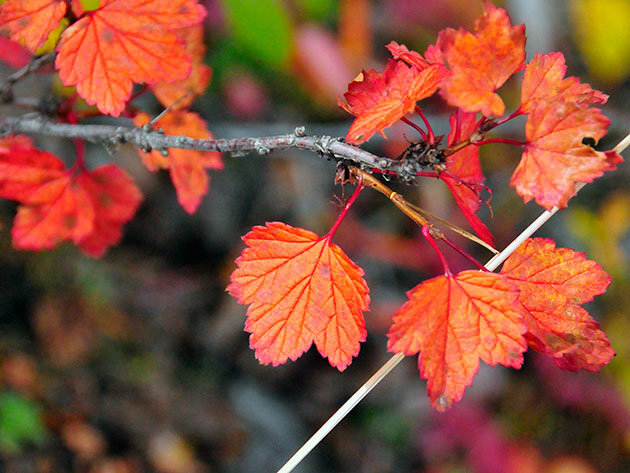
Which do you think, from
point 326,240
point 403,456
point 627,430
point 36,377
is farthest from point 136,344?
point 627,430

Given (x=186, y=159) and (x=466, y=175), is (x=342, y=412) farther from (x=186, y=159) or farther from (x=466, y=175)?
(x=186, y=159)

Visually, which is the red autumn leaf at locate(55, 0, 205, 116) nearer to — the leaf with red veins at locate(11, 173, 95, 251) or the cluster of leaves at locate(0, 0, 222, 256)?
the cluster of leaves at locate(0, 0, 222, 256)

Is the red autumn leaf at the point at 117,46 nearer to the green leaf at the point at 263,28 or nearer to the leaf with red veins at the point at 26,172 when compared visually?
the leaf with red veins at the point at 26,172

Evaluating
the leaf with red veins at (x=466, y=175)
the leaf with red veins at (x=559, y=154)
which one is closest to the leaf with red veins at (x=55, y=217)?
the leaf with red veins at (x=466, y=175)

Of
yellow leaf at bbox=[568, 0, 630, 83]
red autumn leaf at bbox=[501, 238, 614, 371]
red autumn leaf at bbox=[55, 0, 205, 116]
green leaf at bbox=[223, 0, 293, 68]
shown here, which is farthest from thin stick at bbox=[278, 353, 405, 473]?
yellow leaf at bbox=[568, 0, 630, 83]

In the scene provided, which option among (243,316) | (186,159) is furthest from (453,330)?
(243,316)

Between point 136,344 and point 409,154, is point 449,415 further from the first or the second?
point 409,154

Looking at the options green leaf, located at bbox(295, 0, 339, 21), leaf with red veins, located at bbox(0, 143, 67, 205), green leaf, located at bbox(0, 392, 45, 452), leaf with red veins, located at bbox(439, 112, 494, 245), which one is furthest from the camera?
green leaf, located at bbox(295, 0, 339, 21)
